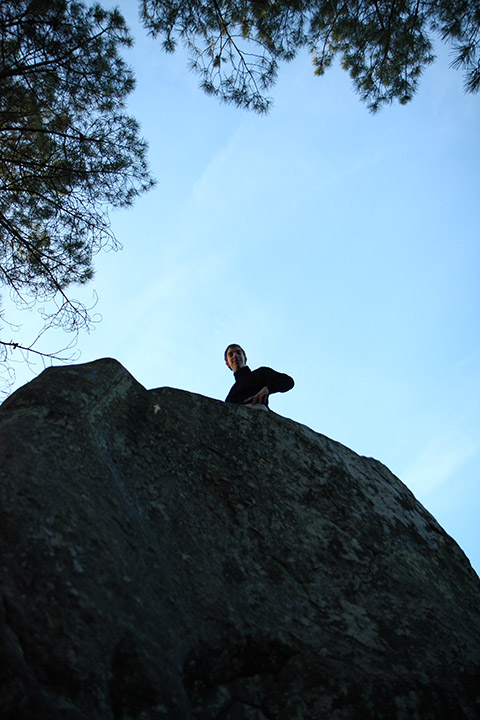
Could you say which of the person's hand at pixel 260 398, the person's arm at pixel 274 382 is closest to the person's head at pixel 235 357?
the person's arm at pixel 274 382

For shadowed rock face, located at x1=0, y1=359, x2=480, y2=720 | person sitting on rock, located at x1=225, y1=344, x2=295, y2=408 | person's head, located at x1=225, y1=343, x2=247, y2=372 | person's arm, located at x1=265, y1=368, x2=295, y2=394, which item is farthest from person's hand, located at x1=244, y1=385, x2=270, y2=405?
shadowed rock face, located at x1=0, y1=359, x2=480, y2=720

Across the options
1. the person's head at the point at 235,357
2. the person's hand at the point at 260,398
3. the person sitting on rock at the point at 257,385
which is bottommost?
the person's hand at the point at 260,398

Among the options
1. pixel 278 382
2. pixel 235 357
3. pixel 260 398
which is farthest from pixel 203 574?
pixel 235 357

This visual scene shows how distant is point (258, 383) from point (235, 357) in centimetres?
52

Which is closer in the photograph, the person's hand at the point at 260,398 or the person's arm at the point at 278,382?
the person's hand at the point at 260,398

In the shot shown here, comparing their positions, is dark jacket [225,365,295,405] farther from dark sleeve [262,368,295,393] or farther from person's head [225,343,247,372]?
person's head [225,343,247,372]

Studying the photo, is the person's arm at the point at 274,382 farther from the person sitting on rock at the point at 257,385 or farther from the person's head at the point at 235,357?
the person's head at the point at 235,357

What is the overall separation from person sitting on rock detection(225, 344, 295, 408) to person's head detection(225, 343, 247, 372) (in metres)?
0.09

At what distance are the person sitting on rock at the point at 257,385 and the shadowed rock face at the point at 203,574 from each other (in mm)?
900

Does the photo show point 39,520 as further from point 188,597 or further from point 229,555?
point 229,555

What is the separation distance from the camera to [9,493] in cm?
198

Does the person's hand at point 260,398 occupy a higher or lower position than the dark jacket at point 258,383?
lower

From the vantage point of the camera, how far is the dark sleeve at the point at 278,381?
427 cm

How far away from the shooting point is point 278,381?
14.1 feet
